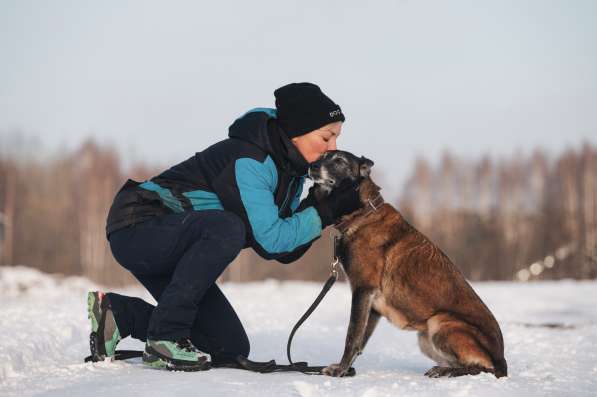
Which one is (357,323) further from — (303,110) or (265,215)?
(303,110)

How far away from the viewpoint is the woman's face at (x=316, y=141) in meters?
4.23

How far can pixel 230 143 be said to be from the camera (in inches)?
158

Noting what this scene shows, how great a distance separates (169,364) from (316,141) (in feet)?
5.62

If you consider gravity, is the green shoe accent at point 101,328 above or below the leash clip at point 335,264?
below

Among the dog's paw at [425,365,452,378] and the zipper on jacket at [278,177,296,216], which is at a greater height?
the zipper on jacket at [278,177,296,216]

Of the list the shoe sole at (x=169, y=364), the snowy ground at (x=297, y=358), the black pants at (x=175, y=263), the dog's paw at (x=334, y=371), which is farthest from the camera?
the dog's paw at (x=334, y=371)

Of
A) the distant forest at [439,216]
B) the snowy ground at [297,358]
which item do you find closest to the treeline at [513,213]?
the distant forest at [439,216]

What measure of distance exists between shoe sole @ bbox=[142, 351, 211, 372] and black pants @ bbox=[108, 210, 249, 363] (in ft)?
0.42

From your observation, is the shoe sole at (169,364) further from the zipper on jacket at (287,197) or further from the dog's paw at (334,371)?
the zipper on jacket at (287,197)

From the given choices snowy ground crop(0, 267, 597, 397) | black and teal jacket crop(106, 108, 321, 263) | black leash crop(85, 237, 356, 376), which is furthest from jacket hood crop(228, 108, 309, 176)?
snowy ground crop(0, 267, 597, 397)

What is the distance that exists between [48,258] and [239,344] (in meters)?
34.0

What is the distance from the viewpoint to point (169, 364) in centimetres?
374

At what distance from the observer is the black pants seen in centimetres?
382

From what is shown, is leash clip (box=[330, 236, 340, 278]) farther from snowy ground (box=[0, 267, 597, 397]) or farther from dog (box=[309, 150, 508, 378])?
snowy ground (box=[0, 267, 597, 397])
